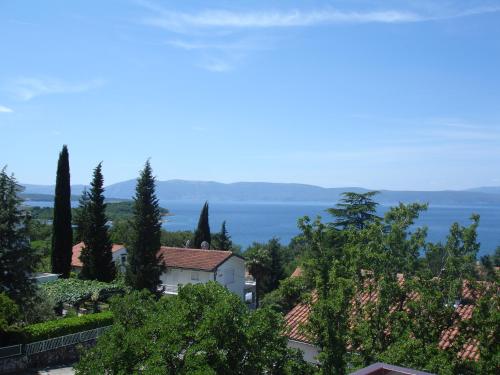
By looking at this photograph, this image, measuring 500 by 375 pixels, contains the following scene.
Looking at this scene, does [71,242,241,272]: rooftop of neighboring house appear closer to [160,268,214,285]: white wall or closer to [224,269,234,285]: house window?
[160,268,214,285]: white wall

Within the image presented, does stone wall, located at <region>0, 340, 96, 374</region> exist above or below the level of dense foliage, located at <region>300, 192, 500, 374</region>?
below

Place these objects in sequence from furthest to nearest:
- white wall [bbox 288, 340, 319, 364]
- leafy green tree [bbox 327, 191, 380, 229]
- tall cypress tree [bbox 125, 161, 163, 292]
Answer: tall cypress tree [bbox 125, 161, 163, 292], leafy green tree [bbox 327, 191, 380, 229], white wall [bbox 288, 340, 319, 364]

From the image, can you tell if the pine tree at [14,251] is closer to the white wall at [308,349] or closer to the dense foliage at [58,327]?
the dense foliage at [58,327]

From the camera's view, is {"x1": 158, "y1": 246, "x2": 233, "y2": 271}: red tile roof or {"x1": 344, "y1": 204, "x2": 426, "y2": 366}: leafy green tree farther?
{"x1": 158, "y1": 246, "x2": 233, "y2": 271}: red tile roof

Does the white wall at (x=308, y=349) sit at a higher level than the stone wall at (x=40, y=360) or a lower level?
higher

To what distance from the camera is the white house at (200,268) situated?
37531 mm

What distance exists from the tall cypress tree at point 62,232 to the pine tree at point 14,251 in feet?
33.8

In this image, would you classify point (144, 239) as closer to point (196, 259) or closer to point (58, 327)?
point (196, 259)

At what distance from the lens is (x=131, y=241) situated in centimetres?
3191

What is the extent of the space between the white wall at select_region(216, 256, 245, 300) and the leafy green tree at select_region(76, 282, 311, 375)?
27348 millimetres

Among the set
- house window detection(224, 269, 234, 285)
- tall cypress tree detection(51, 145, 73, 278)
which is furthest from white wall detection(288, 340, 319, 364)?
tall cypress tree detection(51, 145, 73, 278)

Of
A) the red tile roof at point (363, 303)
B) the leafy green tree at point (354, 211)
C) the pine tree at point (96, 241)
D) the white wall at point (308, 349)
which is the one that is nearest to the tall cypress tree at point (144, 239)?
the pine tree at point (96, 241)

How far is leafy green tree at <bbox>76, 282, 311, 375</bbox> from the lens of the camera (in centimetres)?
942

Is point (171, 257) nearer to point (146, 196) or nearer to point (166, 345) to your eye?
point (146, 196)
